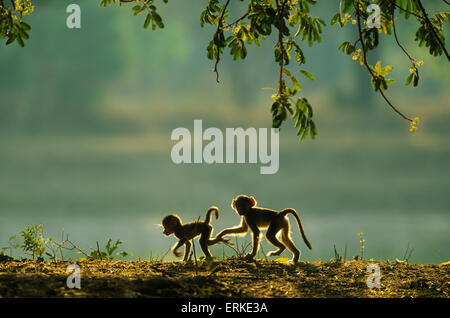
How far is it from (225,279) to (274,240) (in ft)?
8.66

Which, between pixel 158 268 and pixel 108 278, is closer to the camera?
pixel 108 278

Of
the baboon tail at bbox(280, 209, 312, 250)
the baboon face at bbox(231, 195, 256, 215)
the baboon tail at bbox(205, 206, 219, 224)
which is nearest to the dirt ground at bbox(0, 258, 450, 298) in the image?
the baboon tail at bbox(280, 209, 312, 250)

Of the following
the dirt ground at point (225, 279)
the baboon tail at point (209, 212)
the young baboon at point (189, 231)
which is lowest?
the dirt ground at point (225, 279)

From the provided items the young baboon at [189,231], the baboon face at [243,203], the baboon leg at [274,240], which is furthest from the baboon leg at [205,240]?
the baboon leg at [274,240]

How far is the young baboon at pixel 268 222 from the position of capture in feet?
28.5

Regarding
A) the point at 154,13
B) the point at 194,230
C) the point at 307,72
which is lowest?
the point at 194,230

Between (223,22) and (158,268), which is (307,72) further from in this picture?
(158,268)

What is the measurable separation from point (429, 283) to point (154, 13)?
559 centimetres

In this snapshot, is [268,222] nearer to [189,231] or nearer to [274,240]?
[274,240]

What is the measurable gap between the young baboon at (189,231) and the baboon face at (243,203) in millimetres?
572

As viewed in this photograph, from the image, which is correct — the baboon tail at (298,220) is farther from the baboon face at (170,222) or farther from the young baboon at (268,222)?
the baboon face at (170,222)
